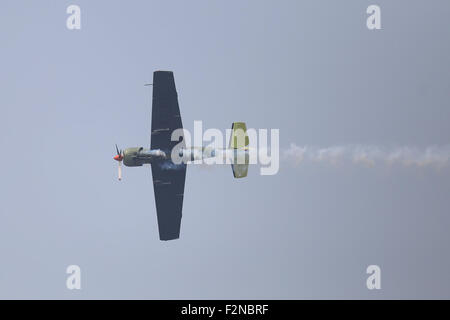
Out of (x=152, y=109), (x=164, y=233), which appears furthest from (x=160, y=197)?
(x=152, y=109)

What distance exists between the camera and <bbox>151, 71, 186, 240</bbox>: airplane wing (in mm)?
52344

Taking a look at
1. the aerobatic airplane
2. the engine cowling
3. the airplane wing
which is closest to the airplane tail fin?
the aerobatic airplane

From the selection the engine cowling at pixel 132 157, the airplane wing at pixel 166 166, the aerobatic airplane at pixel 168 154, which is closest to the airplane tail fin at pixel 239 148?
the aerobatic airplane at pixel 168 154

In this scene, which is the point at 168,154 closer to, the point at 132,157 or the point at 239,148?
the point at 132,157

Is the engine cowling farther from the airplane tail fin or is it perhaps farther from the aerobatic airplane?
the airplane tail fin

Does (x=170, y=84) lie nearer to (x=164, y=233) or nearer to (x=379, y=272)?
(x=164, y=233)

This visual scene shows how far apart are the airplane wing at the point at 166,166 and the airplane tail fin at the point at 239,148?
10.2 feet

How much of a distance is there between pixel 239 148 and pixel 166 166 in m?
4.30

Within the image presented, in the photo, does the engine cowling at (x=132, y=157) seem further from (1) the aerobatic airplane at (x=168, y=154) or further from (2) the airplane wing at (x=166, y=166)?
(2) the airplane wing at (x=166, y=166)

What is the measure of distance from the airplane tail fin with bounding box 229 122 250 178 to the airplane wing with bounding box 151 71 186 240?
3118mm

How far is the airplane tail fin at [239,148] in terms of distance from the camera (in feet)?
176

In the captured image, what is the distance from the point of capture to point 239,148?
177ft

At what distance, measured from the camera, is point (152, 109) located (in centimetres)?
5278
